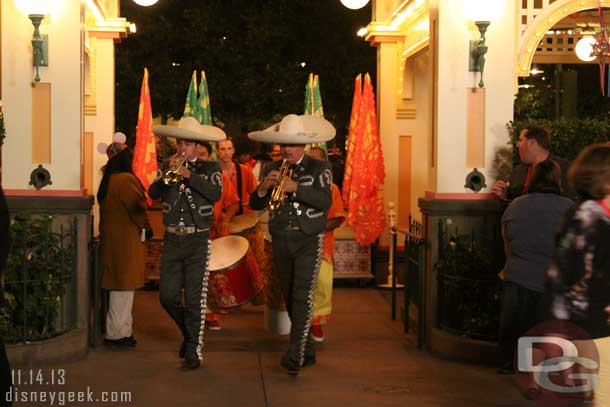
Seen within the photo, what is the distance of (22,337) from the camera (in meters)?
8.65

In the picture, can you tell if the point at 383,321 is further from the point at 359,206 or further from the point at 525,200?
the point at 525,200

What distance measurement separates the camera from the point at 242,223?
1061 centimetres

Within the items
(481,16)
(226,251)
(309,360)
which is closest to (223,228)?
(226,251)

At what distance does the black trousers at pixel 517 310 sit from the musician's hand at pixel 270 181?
1922mm

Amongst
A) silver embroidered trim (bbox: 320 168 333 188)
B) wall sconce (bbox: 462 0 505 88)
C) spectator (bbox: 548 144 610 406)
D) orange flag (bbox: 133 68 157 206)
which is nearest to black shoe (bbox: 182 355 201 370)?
silver embroidered trim (bbox: 320 168 333 188)

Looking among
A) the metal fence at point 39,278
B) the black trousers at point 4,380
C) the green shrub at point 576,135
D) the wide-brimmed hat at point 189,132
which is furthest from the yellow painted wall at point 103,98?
the black trousers at point 4,380

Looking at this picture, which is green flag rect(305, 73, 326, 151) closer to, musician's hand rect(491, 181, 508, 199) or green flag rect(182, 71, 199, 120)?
green flag rect(182, 71, 199, 120)

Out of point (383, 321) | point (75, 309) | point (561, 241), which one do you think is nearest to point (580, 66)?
point (383, 321)

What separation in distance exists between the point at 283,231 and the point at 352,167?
522 centimetres

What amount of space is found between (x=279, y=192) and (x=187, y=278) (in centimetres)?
104

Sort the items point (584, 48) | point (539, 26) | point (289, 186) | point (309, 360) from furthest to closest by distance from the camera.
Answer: point (584, 48) → point (539, 26) → point (309, 360) → point (289, 186)

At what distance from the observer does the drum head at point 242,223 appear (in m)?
10.5

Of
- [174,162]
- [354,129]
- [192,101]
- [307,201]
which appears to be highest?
[192,101]

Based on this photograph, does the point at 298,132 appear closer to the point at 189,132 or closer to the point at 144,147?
the point at 189,132
